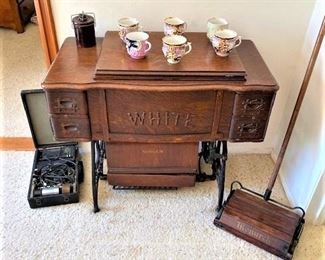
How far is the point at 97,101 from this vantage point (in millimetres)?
1258

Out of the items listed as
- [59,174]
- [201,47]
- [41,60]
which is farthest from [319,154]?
[41,60]

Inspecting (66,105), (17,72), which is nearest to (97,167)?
(66,105)

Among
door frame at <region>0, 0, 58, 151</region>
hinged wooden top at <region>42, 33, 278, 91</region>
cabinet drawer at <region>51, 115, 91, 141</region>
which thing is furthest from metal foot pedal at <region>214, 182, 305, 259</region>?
door frame at <region>0, 0, 58, 151</region>

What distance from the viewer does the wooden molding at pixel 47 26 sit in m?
1.49

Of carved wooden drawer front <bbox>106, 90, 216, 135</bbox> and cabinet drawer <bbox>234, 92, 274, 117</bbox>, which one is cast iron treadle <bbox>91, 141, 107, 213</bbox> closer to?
carved wooden drawer front <bbox>106, 90, 216, 135</bbox>

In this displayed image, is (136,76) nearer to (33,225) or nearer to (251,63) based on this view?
(251,63)

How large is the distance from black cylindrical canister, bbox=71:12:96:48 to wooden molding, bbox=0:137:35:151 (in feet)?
2.82

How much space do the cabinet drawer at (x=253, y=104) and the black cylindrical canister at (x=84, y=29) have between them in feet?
2.15

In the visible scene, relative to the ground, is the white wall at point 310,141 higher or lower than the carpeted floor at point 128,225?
higher

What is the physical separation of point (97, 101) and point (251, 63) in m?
0.64

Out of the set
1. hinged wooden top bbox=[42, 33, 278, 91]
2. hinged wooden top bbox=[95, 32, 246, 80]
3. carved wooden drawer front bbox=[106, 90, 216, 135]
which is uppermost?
hinged wooden top bbox=[95, 32, 246, 80]

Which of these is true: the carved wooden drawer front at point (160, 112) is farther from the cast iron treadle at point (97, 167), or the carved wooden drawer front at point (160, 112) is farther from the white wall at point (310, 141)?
the white wall at point (310, 141)

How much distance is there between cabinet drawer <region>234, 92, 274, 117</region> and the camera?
1233 millimetres

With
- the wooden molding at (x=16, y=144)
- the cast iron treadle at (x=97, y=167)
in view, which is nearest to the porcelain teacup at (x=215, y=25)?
the cast iron treadle at (x=97, y=167)
